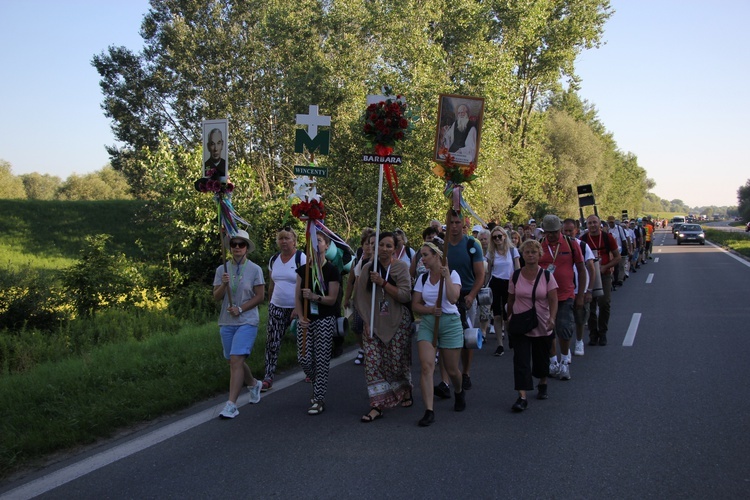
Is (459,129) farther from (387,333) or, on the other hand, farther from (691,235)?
(691,235)

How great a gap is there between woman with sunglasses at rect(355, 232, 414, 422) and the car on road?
154 feet

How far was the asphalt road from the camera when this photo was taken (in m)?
4.74

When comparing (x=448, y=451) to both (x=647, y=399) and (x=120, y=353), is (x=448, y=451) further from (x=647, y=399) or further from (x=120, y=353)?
(x=120, y=353)

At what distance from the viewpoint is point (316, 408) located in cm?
671

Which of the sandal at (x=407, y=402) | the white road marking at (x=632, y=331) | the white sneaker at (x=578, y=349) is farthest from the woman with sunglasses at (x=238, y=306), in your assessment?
the white road marking at (x=632, y=331)

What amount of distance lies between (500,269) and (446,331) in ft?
13.6

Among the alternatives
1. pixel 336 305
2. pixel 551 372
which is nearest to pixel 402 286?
pixel 336 305

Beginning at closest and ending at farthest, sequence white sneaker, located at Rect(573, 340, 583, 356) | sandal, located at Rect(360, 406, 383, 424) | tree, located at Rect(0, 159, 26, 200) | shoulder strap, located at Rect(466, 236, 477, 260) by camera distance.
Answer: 1. sandal, located at Rect(360, 406, 383, 424)
2. shoulder strap, located at Rect(466, 236, 477, 260)
3. white sneaker, located at Rect(573, 340, 583, 356)
4. tree, located at Rect(0, 159, 26, 200)

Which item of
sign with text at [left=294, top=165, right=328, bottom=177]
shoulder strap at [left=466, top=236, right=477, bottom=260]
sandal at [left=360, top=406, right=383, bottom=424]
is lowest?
sandal at [left=360, top=406, right=383, bottom=424]

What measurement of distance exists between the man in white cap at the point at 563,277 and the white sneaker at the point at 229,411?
3.81m

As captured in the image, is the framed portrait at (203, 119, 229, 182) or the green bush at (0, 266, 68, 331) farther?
the green bush at (0, 266, 68, 331)

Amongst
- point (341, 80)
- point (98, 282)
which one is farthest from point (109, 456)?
point (341, 80)

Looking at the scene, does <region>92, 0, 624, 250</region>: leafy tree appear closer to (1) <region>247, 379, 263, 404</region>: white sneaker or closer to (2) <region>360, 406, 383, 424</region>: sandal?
(1) <region>247, 379, 263, 404</region>: white sneaker

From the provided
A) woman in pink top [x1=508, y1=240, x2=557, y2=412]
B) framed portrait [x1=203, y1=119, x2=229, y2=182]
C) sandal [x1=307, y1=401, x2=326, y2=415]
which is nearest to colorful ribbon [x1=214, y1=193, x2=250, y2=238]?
framed portrait [x1=203, y1=119, x2=229, y2=182]
